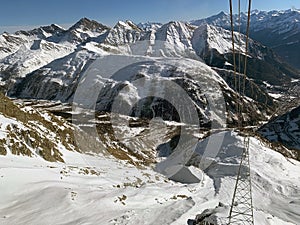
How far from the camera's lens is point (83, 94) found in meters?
165

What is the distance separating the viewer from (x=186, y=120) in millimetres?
126125

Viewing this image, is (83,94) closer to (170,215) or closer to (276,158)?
(276,158)

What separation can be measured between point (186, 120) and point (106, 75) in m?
67.8

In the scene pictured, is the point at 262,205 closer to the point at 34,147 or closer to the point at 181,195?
the point at 181,195

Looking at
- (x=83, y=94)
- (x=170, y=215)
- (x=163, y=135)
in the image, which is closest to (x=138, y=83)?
(x=83, y=94)

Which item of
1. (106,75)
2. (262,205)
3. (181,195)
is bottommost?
(262,205)

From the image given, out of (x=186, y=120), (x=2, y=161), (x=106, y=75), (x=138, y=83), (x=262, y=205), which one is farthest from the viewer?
(x=106, y=75)

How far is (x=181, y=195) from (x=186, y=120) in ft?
342

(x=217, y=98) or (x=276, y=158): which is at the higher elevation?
(x=217, y=98)

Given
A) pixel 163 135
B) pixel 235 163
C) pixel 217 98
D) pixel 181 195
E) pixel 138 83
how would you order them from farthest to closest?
pixel 138 83
pixel 217 98
pixel 163 135
pixel 235 163
pixel 181 195

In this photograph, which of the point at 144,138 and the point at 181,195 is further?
the point at 144,138

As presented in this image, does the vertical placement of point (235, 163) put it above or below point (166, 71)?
below

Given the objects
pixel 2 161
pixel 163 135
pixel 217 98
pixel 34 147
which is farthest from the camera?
pixel 217 98

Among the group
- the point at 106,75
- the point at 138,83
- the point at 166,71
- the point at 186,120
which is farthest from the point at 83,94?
the point at 186,120
